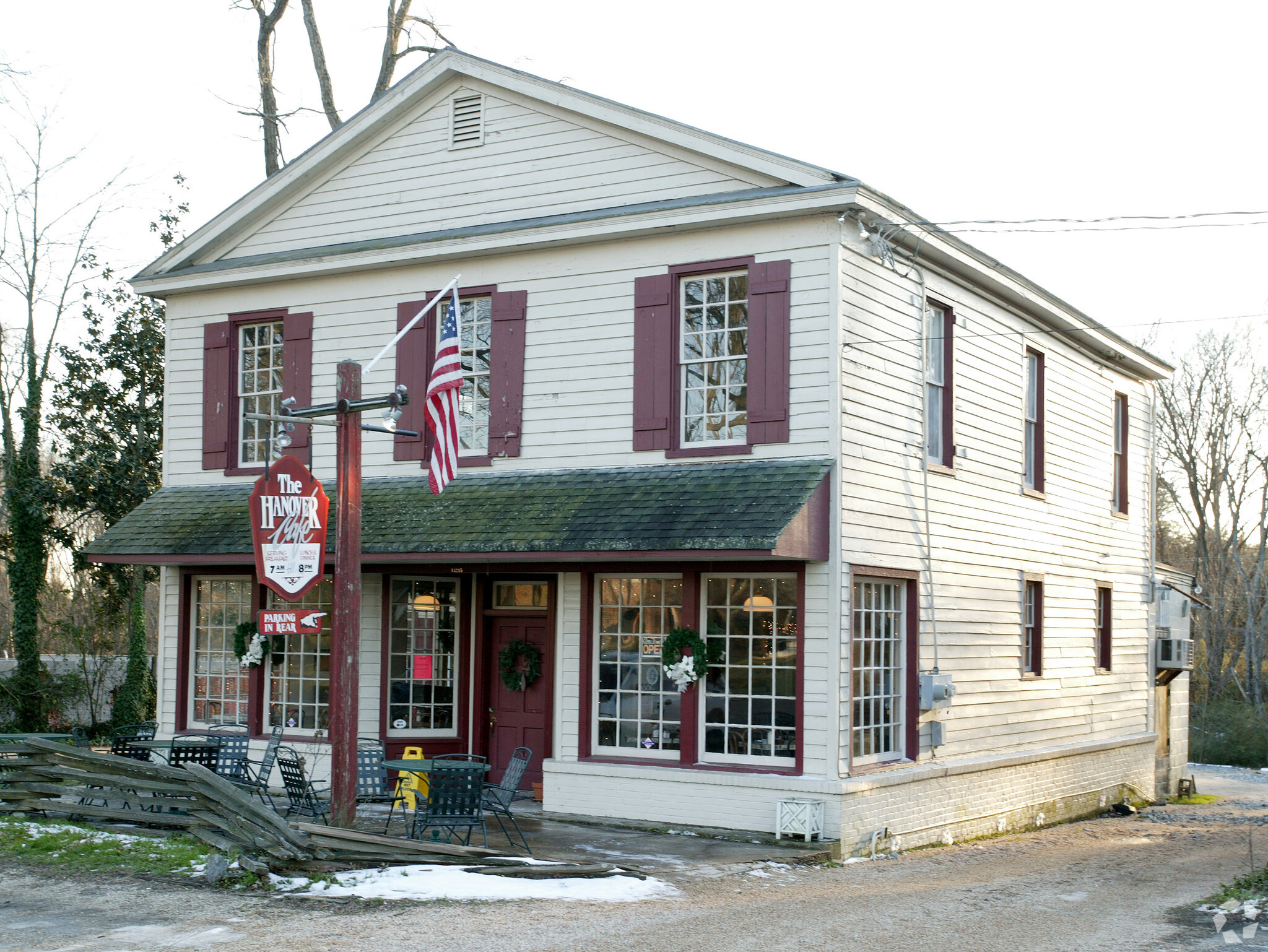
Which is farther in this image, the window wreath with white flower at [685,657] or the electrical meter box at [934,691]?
the electrical meter box at [934,691]

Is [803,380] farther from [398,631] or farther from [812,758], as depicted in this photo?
[398,631]

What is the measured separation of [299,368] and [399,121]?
316 centimetres

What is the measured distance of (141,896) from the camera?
9742mm

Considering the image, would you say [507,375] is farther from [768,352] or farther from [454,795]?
[454,795]

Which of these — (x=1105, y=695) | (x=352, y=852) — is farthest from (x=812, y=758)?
(x=1105, y=695)

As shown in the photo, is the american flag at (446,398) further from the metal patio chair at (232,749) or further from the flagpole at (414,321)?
the metal patio chair at (232,749)

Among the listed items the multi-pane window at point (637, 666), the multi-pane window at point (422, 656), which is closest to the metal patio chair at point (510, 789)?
the multi-pane window at point (637, 666)

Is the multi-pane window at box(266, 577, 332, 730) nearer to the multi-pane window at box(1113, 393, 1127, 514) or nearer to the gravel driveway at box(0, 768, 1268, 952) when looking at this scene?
the gravel driveway at box(0, 768, 1268, 952)

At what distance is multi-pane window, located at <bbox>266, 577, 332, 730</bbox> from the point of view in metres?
15.6

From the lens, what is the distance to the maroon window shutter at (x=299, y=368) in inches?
632

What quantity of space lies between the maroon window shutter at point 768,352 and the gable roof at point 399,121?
98cm

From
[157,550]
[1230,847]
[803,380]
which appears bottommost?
[1230,847]

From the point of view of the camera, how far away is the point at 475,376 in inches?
594

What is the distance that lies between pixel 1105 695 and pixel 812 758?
8.65 metres
